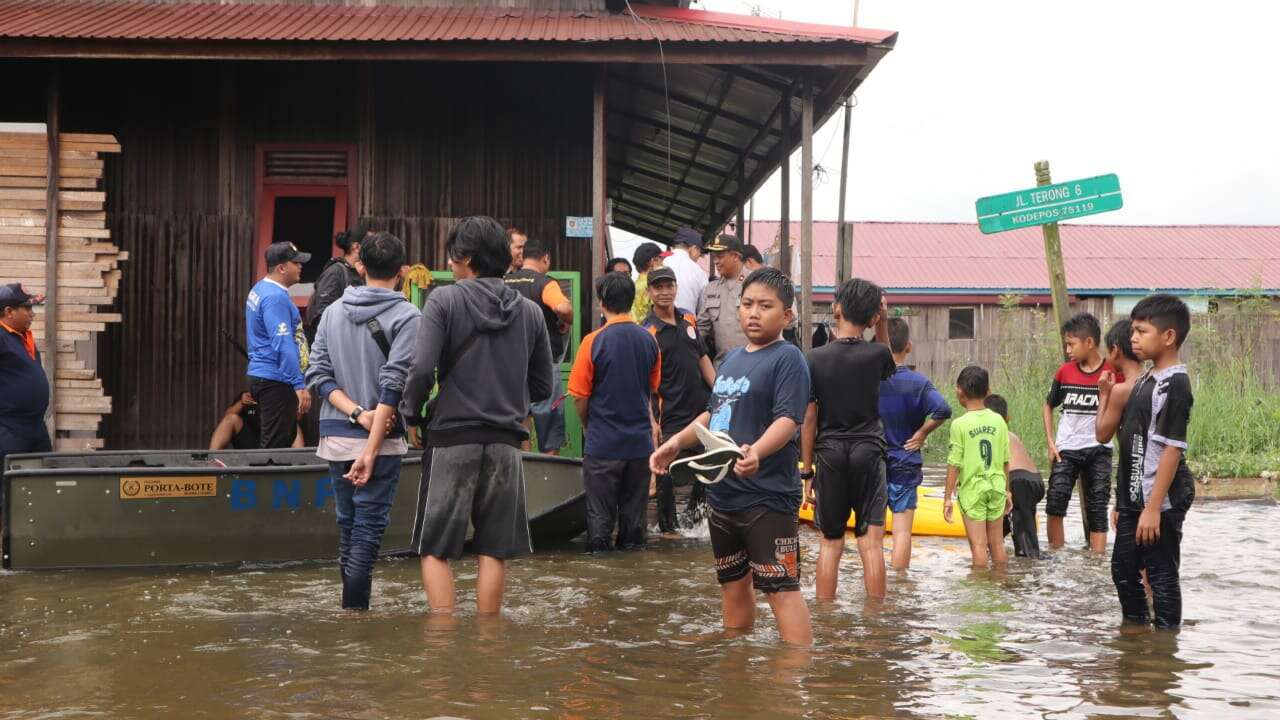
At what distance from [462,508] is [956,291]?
29.2 metres

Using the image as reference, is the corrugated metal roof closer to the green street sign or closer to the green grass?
the green grass

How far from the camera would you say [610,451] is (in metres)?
8.59

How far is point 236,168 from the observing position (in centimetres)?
1227

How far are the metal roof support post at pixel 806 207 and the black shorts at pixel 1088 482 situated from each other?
2670 millimetres

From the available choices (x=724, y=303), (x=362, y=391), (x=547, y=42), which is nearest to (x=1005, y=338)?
(x=724, y=303)

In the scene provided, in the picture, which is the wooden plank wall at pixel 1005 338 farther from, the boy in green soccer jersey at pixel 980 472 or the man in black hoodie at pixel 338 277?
the man in black hoodie at pixel 338 277

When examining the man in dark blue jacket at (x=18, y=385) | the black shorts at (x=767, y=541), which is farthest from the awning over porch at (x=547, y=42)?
the black shorts at (x=767, y=541)

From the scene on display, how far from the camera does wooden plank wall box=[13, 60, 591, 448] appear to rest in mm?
12164

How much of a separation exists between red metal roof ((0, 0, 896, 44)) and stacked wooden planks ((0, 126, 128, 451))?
1015mm

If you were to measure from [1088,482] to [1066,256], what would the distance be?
29542 mm

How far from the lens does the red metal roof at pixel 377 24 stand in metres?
10.6

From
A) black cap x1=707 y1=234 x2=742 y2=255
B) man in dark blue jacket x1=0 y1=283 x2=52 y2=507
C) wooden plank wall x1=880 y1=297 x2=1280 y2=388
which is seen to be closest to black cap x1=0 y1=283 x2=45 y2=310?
man in dark blue jacket x1=0 y1=283 x2=52 y2=507

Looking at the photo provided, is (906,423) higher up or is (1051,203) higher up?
(1051,203)

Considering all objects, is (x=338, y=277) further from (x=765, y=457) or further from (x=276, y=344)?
(x=765, y=457)
